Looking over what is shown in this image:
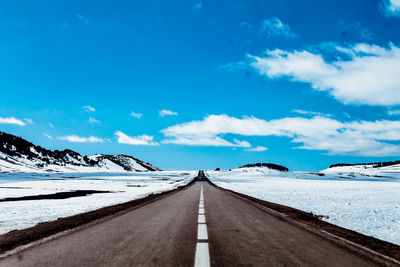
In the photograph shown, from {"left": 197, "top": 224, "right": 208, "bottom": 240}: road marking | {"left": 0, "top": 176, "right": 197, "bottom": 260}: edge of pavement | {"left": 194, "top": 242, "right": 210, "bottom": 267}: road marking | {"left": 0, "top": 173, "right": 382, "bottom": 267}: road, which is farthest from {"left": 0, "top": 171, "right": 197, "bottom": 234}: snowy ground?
{"left": 194, "top": 242, "right": 210, "bottom": 267}: road marking

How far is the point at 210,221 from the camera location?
9.02 metres

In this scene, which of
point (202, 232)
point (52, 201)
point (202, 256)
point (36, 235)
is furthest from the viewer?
point (52, 201)

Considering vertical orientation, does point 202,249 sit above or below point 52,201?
above

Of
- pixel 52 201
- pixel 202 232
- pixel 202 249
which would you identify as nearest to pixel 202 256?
pixel 202 249

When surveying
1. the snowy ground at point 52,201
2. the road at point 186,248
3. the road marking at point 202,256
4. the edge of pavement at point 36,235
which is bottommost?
the snowy ground at point 52,201

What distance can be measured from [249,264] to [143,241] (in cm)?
250

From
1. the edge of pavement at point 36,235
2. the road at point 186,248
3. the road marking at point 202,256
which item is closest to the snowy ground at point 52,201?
the edge of pavement at point 36,235

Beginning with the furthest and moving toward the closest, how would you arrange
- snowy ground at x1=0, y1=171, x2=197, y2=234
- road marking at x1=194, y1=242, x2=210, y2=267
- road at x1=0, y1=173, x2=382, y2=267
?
snowy ground at x1=0, y1=171, x2=197, y2=234
road at x1=0, y1=173, x2=382, y2=267
road marking at x1=194, y1=242, x2=210, y2=267

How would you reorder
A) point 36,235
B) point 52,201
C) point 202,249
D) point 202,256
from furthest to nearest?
point 52,201 < point 36,235 < point 202,249 < point 202,256

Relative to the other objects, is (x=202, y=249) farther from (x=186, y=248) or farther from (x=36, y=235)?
(x=36, y=235)

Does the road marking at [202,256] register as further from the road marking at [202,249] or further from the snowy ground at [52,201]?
the snowy ground at [52,201]

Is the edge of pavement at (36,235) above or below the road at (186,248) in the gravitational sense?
below

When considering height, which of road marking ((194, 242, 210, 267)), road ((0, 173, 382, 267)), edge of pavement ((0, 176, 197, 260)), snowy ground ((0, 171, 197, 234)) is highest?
road marking ((194, 242, 210, 267))

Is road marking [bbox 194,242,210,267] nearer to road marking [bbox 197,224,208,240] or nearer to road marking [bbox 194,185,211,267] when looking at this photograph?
road marking [bbox 194,185,211,267]
